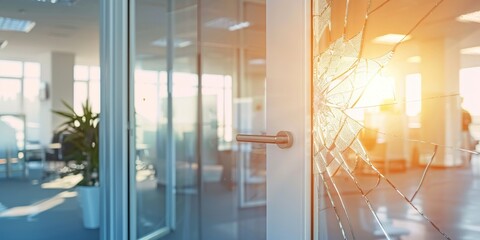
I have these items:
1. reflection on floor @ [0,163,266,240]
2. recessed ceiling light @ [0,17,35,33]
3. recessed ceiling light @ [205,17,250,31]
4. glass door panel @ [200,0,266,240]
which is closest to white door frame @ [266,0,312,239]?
reflection on floor @ [0,163,266,240]

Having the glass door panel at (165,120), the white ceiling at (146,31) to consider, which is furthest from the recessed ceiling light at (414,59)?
the glass door panel at (165,120)

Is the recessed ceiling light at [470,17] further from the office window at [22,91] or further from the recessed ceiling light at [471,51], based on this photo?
the office window at [22,91]

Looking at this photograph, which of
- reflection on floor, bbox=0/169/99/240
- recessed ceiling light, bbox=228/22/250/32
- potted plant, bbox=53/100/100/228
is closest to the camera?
reflection on floor, bbox=0/169/99/240

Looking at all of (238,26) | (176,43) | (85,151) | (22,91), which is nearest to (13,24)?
(22,91)

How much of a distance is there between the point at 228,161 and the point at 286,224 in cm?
327

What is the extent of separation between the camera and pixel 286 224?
1098mm

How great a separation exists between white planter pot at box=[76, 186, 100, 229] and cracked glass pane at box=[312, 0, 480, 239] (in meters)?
2.16

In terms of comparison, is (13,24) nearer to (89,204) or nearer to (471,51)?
(89,204)

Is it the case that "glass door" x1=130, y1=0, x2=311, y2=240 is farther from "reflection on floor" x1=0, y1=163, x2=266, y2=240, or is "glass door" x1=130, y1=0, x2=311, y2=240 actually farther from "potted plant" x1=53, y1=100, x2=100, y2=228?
"potted plant" x1=53, y1=100, x2=100, y2=228

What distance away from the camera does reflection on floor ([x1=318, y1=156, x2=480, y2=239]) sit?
796 mm

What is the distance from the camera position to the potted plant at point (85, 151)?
314cm

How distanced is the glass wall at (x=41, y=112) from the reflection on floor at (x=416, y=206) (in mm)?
2092

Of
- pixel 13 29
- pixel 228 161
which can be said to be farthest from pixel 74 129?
pixel 228 161

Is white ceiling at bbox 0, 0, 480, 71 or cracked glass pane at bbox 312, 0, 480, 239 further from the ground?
white ceiling at bbox 0, 0, 480, 71
